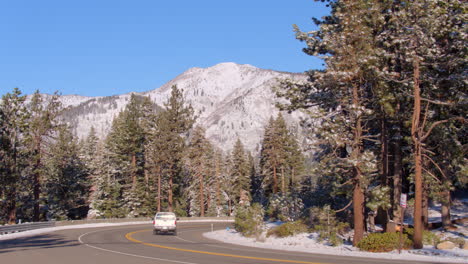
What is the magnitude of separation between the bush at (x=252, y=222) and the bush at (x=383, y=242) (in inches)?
359

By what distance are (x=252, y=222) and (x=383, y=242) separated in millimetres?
11118

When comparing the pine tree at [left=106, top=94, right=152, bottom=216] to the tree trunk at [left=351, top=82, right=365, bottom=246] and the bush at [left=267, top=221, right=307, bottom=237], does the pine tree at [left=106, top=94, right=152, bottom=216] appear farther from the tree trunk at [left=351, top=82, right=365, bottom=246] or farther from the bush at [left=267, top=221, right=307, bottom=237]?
the tree trunk at [left=351, top=82, right=365, bottom=246]

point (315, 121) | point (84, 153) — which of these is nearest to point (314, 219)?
point (315, 121)

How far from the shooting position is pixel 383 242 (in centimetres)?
2050

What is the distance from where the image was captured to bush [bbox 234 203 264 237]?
29.2 metres

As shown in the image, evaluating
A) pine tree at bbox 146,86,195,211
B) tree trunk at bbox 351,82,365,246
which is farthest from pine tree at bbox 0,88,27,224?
tree trunk at bbox 351,82,365,246

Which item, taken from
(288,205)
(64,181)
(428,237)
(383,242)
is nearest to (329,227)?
(383,242)

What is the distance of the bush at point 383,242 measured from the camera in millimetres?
20406

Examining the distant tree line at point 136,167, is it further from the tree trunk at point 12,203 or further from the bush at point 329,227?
the bush at point 329,227

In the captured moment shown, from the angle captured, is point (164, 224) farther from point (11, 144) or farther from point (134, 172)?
point (134, 172)

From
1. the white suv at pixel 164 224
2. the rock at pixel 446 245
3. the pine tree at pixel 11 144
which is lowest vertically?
the white suv at pixel 164 224

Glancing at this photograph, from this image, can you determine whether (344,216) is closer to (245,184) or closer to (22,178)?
(22,178)

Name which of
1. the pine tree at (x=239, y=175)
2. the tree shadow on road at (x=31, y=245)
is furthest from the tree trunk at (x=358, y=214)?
the pine tree at (x=239, y=175)

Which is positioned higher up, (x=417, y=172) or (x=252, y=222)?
(x=417, y=172)
